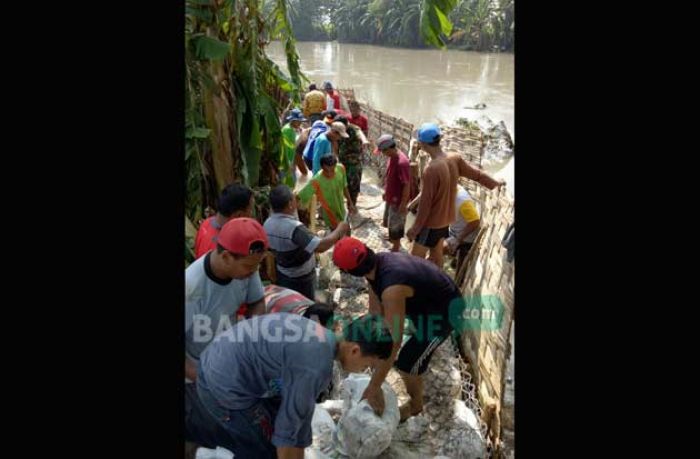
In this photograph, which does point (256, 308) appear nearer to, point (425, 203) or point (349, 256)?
point (349, 256)

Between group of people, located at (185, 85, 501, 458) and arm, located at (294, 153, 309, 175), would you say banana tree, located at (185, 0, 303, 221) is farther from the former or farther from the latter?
arm, located at (294, 153, 309, 175)

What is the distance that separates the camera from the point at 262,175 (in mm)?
4949

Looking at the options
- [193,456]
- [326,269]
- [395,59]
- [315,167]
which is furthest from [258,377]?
[395,59]

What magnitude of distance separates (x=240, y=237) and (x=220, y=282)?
28cm

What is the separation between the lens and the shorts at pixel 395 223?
5395 mm

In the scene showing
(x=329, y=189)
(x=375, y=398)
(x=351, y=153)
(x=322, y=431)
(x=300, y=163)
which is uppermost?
(x=351, y=153)

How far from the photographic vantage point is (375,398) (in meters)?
2.94

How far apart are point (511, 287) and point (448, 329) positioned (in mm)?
473

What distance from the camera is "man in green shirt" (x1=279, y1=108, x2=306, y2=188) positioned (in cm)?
492

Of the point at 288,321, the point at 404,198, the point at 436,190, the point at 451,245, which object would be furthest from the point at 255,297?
the point at 404,198

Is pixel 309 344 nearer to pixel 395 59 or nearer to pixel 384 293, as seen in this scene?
pixel 384 293

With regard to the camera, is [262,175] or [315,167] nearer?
[262,175]

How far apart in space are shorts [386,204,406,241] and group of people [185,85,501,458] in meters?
0.82

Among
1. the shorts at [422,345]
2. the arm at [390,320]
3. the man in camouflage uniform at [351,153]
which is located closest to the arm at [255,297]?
the arm at [390,320]
